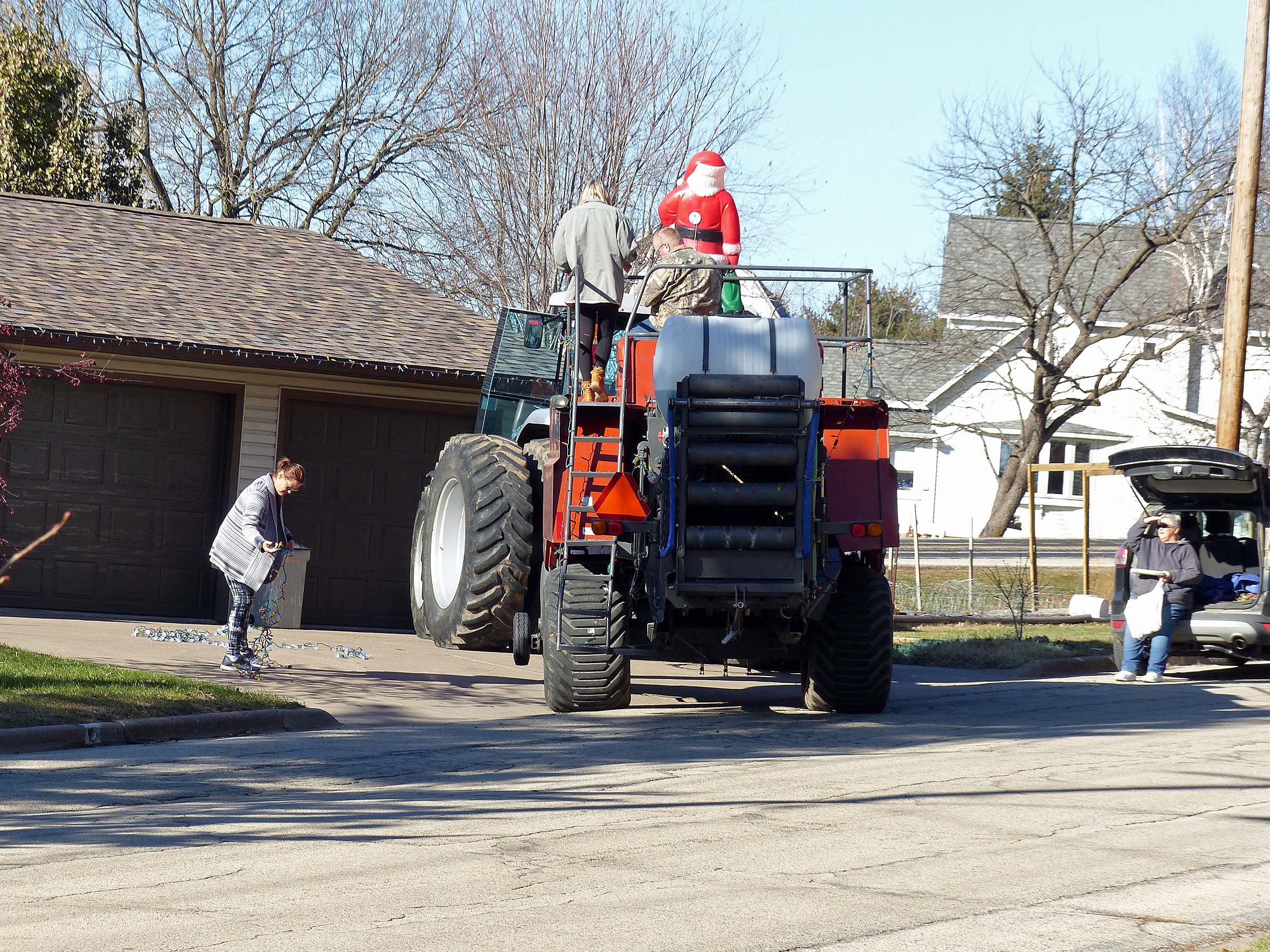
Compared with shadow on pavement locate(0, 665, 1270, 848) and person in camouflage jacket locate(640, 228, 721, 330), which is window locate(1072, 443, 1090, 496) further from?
person in camouflage jacket locate(640, 228, 721, 330)

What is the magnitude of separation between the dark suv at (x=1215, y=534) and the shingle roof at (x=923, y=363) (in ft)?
53.0

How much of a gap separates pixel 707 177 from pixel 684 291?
0.99 meters

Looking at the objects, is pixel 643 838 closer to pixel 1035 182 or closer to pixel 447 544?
pixel 447 544

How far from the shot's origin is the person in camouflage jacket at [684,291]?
10109 millimetres

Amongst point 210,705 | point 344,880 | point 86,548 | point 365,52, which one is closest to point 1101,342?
point 365,52

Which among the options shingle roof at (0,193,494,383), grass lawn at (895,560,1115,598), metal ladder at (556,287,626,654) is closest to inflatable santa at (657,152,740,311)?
metal ladder at (556,287,626,654)

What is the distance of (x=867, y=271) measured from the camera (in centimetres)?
984

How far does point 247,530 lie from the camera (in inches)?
448

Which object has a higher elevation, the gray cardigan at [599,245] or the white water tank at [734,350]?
the gray cardigan at [599,245]

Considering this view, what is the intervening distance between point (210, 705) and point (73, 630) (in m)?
4.54

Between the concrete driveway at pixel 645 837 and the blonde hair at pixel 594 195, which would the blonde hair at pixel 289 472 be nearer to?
the concrete driveway at pixel 645 837

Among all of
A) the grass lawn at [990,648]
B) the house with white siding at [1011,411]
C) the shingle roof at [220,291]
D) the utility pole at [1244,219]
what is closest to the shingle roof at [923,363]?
the house with white siding at [1011,411]

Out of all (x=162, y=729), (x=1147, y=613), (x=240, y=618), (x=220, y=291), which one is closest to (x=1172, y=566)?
(x=1147, y=613)

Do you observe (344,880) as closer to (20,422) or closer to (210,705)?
(210,705)
